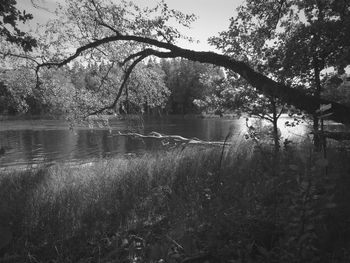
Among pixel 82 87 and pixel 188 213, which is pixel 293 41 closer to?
pixel 188 213

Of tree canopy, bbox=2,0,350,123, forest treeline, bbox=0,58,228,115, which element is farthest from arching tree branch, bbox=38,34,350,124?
forest treeline, bbox=0,58,228,115

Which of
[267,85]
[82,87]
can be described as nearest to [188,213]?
[267,85]

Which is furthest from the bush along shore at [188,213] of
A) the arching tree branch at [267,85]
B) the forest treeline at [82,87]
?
the forest treeline at [82,87]

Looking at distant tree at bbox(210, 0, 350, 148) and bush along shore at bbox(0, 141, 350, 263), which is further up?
distant tree at bbox(210, 0, 350, 148)

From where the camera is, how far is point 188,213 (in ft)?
16.1

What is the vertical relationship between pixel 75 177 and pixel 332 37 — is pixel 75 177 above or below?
below

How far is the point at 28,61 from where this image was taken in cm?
1341

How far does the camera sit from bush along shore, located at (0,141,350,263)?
9.30ft

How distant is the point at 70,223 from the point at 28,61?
33.1 feet

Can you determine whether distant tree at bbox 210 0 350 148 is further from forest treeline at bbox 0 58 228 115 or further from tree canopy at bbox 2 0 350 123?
forest treeline at bbox 0 58 228 115

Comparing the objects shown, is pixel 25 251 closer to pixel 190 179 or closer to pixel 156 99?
pixel 190 179

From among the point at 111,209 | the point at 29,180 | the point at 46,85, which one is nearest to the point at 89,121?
the point at 46,85

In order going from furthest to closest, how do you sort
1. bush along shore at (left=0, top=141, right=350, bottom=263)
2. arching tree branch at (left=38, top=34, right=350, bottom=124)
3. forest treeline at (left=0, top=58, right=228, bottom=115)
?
forest treeline at (left=0, top=58, right=228, bottom=115) → arching tree branch at (left=38, top=34, right=350, bottom=124) → bush along shore at (left=0, top=141, right=350, bottom=263)

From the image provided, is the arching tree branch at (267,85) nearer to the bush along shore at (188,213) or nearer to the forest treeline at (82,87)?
the bush along shore at (188,213)
